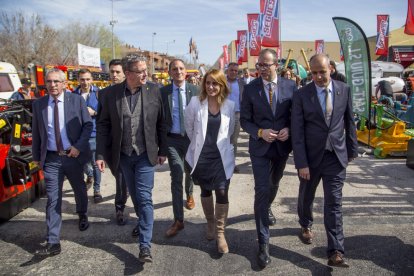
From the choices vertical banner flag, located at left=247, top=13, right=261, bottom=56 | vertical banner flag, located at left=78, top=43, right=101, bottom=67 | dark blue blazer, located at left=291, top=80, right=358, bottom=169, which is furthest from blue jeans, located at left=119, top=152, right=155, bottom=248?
vertical banner flag, located at left=78, top=43, right=101, bottom=67

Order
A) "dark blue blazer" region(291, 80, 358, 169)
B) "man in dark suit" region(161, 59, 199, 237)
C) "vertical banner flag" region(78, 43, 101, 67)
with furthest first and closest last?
"vertical banner flag" region(78, 43, 101, 67), "man in dark suit" region(161, 59, 199, 237), "dark blue blazer" region(291, 80, 358, 169)

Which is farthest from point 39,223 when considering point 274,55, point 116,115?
point 274,55

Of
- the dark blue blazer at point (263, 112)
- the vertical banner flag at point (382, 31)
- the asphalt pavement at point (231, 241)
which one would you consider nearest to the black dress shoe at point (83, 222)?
the asphalt pavement at point (231, 241)

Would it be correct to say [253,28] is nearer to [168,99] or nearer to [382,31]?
[382,31]

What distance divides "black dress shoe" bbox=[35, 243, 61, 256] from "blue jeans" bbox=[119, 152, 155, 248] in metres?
0.96

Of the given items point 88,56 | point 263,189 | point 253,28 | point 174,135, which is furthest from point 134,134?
point 88,56

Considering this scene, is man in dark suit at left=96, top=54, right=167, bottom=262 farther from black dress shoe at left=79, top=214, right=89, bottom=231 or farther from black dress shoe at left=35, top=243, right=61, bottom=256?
black dress shoe at left=79, top=214, right=89, bottom=231

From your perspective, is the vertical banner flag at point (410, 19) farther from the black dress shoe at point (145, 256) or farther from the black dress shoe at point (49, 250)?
the black dress shoe at point (49, 250)

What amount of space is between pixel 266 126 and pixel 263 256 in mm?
1271

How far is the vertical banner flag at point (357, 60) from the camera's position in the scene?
20.9ft

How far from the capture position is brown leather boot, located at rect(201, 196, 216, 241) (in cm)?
352

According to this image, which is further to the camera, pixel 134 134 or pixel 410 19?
pixel 410 19

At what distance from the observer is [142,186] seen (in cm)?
333

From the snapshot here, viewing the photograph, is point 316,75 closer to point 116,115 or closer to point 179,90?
point 179,90
